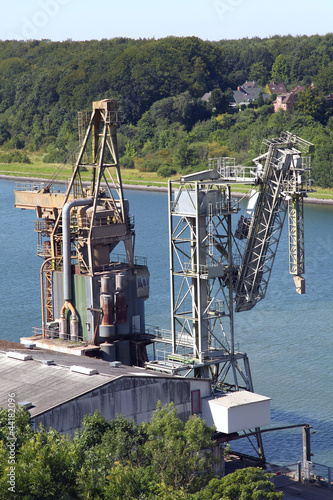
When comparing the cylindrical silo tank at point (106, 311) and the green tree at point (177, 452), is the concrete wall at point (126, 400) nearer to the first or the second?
the green tree at point (177, 452)

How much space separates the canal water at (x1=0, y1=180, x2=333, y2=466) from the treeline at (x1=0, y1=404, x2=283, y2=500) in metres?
10.3

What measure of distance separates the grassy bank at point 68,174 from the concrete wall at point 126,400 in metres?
65.6

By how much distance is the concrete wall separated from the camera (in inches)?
1024

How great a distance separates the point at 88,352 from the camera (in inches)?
1388

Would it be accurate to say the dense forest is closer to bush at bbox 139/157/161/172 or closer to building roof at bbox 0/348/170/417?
bush at bbox 139/157/161/172

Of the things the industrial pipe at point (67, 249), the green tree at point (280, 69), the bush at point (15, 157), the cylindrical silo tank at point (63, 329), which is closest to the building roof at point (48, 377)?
the cylindrical silo tank at point (63, 329)

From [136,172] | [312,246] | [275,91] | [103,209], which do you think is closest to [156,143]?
[136,172]

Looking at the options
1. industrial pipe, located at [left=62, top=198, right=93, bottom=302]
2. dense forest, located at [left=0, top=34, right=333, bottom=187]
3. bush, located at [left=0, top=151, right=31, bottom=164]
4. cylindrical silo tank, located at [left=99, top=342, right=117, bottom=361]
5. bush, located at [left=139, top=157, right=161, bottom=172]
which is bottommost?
cylindrical silo tank, located at [left=99, top=342, right=117, bottom=361]

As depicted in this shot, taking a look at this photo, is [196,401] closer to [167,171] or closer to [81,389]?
[81,389]

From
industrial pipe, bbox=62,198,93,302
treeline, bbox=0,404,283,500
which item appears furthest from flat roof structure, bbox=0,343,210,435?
industrial pipe, bbox=62,198,93,302

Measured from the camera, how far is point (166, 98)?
12344 centimetres

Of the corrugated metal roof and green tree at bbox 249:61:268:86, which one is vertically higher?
green tree at bbox 249:61:268:86

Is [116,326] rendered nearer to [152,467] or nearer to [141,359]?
[141,359]

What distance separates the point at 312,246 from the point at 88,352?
3752cm
